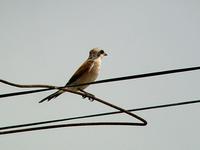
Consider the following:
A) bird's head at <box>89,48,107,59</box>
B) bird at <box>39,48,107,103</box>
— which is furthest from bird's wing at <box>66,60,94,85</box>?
bird's head at <box>89,48,107,59</box>

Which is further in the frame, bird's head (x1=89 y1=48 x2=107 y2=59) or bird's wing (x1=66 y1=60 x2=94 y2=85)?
bird's head (x1=89 y1=48 x2=107 y2=59)

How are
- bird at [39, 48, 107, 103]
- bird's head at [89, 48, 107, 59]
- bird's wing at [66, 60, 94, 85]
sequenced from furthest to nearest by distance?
1. bird's head at [89, 48, 107, 59]
2. bird's wing at [66, 60, 94, 85]
3. bird at [39, 48, 107, 103]

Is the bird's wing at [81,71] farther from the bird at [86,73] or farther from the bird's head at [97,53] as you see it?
the bird's head at [97,53]

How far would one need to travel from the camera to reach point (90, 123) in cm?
631

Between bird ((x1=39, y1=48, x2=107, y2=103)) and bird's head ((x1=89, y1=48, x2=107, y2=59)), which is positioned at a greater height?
bird's head ((x1=89, y1=48, x2=107, y2=59))

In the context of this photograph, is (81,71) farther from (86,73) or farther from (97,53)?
(97,53)

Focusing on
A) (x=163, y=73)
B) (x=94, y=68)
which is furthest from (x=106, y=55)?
(x=163, y=73)

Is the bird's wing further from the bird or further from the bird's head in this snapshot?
the bird's head

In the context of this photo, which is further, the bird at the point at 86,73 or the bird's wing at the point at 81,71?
the bird's wing at the point at 81,71

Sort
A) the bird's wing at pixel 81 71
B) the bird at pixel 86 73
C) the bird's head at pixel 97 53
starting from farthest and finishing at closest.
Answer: the bird's head at pixel 97 53
the bird's wing at pixel 81 71
the bird at pixel 86 73

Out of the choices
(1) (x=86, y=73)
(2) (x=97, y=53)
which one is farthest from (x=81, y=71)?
(2) (x=97, y=53)

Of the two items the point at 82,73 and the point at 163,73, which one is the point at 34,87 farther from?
the point at 82,73

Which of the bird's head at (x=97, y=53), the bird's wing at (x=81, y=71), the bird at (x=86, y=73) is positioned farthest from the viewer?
the bird's head at (x=97, y=53)

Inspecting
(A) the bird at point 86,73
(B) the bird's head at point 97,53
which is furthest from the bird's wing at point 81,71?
(B) the bird's head at point 97,53
